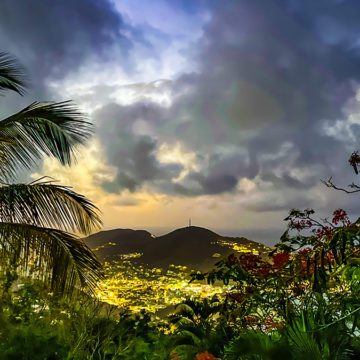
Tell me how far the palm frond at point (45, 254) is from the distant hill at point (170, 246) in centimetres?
1539

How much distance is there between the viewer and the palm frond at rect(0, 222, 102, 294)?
625 centimetres

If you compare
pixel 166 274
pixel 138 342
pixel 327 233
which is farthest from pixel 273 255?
pixel 166 274

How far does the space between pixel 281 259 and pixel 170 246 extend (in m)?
20.6

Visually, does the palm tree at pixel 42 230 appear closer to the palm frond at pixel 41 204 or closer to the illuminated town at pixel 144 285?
the palm frond at pixel 41 204

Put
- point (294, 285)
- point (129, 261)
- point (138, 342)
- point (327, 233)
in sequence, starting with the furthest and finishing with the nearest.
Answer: point (129, 261), point (138, 342), point (294, 285), point (327, 233)

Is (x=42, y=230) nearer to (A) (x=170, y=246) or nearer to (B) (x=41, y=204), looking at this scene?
(B) (x=41, y=204)

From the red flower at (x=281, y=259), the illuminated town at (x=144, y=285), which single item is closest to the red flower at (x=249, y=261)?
the red flower at (x=281, y=259)

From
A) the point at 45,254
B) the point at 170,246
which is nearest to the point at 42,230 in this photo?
the point at 45,254

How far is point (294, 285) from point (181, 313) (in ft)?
11.7

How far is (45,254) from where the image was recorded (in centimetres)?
627

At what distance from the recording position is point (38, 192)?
6.48 metres

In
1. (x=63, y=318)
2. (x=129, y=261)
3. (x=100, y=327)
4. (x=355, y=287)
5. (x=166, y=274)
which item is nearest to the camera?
(x=355, y=287)

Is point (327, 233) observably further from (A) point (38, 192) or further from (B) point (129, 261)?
(B) point (129, 261)

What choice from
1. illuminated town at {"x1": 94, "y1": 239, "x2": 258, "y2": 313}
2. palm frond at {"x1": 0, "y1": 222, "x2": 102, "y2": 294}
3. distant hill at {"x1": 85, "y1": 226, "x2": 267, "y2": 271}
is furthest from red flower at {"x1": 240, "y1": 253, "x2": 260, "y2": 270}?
distant hill at {"x1": 85, "y1": 226, "x2": 267, "y2": 271}
